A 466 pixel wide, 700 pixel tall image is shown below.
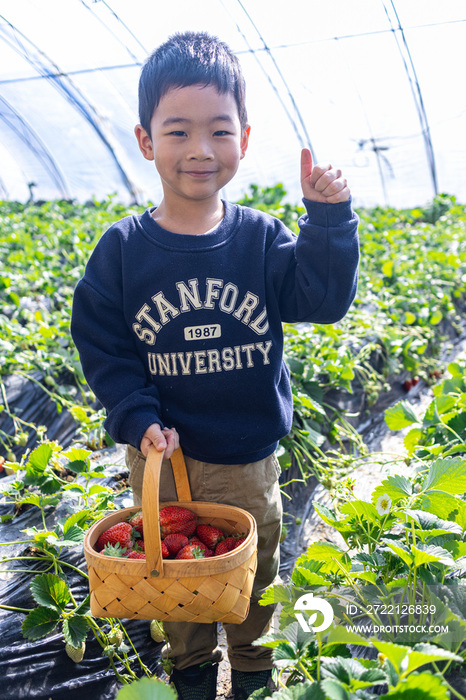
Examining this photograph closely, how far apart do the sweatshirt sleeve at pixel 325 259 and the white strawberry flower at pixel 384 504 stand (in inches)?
16.6

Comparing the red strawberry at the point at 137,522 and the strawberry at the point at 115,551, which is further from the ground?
the red strawberry at the point at 137,522

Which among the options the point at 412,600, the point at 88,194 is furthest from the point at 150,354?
the point at 88,194

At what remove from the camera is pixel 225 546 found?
1289mm

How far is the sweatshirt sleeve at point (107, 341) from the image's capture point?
1377mm

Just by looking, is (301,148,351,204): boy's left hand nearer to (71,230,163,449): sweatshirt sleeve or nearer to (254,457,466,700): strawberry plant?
(71,230,163,449): sweatshirt sleeve

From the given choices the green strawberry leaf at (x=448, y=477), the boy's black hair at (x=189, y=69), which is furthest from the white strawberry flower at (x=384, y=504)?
the boy's black hair at (x=189, y=69)

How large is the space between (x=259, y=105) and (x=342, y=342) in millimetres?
6259

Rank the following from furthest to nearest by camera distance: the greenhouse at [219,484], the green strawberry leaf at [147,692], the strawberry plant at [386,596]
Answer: the greenhouse at [219,484], the strawberry plant at [386,596], the green strawberry leaf at [147,692]

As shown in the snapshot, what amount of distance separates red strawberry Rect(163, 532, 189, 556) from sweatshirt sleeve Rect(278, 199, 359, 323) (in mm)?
588

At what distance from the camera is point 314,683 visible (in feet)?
2.82

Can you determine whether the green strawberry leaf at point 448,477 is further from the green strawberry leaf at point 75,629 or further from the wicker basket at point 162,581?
the green strawberry leaf at point 75,629

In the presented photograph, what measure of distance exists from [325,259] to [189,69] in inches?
19.9

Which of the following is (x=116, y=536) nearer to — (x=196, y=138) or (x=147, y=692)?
(x=147, y=692)

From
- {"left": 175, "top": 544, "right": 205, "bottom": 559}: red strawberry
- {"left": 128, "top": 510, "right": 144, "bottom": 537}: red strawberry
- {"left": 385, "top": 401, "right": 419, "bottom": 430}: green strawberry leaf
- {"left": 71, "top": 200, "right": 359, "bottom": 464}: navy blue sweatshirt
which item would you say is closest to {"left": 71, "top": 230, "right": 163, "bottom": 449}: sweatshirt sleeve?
{"left": 71, "top": 200, "right": 359, "bottom": 464}: navy blue sweatshirt
